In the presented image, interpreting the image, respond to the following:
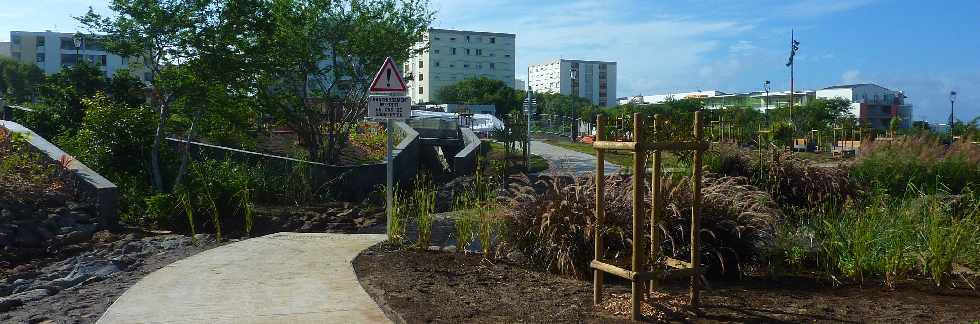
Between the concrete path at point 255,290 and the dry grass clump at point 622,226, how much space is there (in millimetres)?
1926

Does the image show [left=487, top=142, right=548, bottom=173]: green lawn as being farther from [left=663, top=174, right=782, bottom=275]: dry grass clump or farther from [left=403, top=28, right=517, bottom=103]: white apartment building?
[left=403, top=28, right=517, bottom=103]: white apartment building

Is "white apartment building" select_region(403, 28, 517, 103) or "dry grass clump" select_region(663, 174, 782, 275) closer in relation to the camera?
"dry grass clump" select_region(663, 174, 782, 275)

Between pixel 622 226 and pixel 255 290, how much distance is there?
349cm

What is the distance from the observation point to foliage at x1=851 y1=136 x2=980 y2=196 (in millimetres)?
14508

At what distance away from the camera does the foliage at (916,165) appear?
1451cm

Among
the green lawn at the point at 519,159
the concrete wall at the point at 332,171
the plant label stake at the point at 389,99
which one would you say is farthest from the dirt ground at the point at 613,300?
the green lawn at the point at 519,159

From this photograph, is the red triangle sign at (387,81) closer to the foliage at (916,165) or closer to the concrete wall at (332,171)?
the concrete wall at (332,171)

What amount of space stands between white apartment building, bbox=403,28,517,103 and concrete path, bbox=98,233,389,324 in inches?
4520

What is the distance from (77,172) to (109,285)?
6050 mm

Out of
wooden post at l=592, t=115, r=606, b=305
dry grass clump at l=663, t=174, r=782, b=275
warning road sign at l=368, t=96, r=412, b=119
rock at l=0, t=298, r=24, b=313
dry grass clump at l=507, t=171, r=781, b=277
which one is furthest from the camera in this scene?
warning road sign at l=368, t=96, r=412, b=119

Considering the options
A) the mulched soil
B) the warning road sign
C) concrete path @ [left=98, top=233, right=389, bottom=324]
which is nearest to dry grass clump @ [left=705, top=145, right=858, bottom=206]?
the warning road sign

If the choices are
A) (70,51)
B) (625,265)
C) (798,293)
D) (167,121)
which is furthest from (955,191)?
(70,51)

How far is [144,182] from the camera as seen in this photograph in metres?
15.1

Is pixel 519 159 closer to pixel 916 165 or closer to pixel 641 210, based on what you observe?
pixel 916 165
